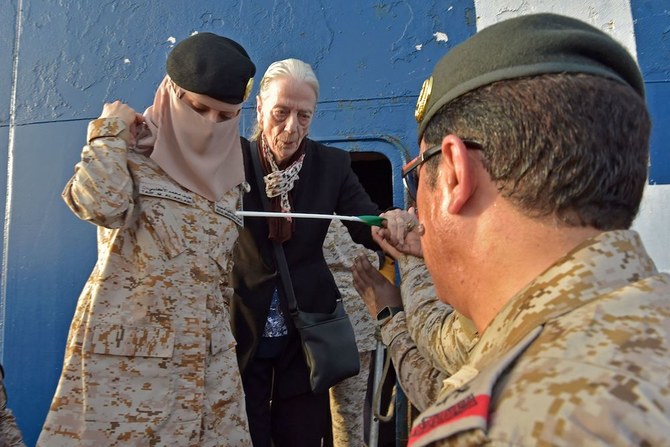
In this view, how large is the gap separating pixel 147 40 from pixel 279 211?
170cm

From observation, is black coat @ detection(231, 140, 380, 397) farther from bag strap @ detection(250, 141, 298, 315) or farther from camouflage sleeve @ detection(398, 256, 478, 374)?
camouflage sleeve @ detection(398, 256, 478, 374)

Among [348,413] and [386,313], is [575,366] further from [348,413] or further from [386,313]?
[348,413]

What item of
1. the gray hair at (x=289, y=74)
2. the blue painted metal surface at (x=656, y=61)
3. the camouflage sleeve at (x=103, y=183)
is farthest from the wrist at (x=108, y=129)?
the blue painted metal surface at (x=656, y=61)

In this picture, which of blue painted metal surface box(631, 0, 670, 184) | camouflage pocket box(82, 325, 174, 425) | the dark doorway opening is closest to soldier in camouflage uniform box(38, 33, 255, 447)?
camouflage pocket box(82, 325, 174, 425)

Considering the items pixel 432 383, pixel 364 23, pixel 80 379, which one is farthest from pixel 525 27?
pixel 364 23

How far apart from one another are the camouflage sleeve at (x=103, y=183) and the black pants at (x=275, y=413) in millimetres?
828

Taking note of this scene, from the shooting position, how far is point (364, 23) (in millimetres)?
3334

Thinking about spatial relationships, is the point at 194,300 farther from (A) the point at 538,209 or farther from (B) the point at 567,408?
(B) the point at 567,408

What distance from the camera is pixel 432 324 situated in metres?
1.60

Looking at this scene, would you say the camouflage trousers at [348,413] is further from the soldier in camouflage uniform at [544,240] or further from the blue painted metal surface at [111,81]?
the soldier in camouflage uniform at [544,240]

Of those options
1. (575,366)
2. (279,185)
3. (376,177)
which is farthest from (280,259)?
(376,177)

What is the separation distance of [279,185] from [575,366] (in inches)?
72.3

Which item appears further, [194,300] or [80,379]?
[194,300]

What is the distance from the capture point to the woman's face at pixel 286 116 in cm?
241
